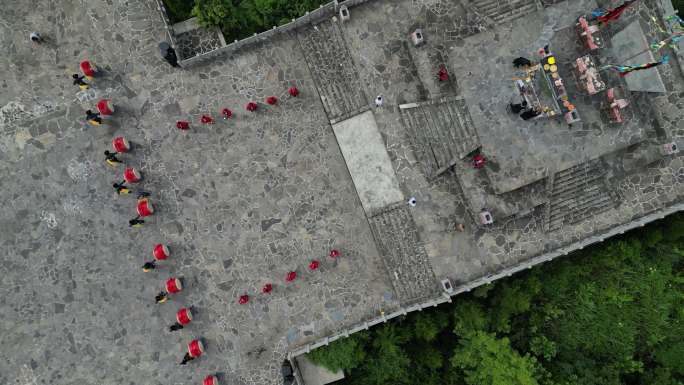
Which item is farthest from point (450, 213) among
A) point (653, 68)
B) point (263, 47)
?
point (263, 47)

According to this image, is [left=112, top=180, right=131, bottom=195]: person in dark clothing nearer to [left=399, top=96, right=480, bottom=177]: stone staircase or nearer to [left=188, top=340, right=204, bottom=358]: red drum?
[left=188, top=340, right=204, bottom=358]: red drum

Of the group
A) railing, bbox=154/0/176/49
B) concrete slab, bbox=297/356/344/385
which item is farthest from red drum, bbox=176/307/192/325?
railing, bbox=154/0/176/49

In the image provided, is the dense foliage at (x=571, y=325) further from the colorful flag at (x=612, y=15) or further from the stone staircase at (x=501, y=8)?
the stone staircase at (x=501, y=8)

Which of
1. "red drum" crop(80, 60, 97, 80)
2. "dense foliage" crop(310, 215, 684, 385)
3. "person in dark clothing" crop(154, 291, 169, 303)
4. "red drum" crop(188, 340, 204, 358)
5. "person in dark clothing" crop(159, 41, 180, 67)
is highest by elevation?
"red drum" crop(80, 60, 97, 80)

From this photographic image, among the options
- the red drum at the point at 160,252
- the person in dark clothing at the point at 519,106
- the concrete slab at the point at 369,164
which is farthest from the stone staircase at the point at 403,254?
the red drum at the point at 160,252

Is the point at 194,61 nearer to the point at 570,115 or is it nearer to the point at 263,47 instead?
the point at 263,47
